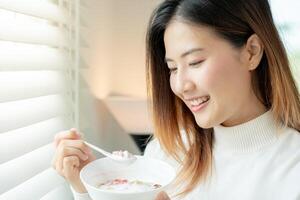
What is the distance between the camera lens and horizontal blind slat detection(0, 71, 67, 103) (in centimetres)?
81

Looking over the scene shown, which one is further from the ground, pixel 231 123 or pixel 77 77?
pixel 77 77

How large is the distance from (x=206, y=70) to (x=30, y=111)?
0.42m

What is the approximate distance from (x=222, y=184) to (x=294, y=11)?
3.93 ft

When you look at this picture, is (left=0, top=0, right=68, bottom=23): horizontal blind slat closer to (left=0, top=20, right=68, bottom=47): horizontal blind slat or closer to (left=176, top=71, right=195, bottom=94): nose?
(left=0, top=20, right=68, bottom=47): horizontal blind slat

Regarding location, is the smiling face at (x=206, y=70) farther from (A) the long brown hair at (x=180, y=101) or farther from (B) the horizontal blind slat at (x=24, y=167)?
(B) the horizontal blind slat at (x=24, y=167)

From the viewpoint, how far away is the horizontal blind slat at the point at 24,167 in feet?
2.69

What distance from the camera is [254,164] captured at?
924 mm

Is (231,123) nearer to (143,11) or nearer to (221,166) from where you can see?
(221,166)

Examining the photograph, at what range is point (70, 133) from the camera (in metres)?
0.87

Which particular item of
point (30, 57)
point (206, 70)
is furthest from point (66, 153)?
point (206, 70)

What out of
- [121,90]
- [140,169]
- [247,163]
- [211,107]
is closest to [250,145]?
[247,163]

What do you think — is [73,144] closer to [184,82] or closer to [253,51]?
[184,82]

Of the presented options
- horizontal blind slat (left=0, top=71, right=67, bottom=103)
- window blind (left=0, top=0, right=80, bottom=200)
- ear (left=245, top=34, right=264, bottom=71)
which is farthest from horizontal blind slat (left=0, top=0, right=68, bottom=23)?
ear (left=245, top=34, right=264, bottom=71)

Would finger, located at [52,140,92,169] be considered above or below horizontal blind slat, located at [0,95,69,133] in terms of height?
below
